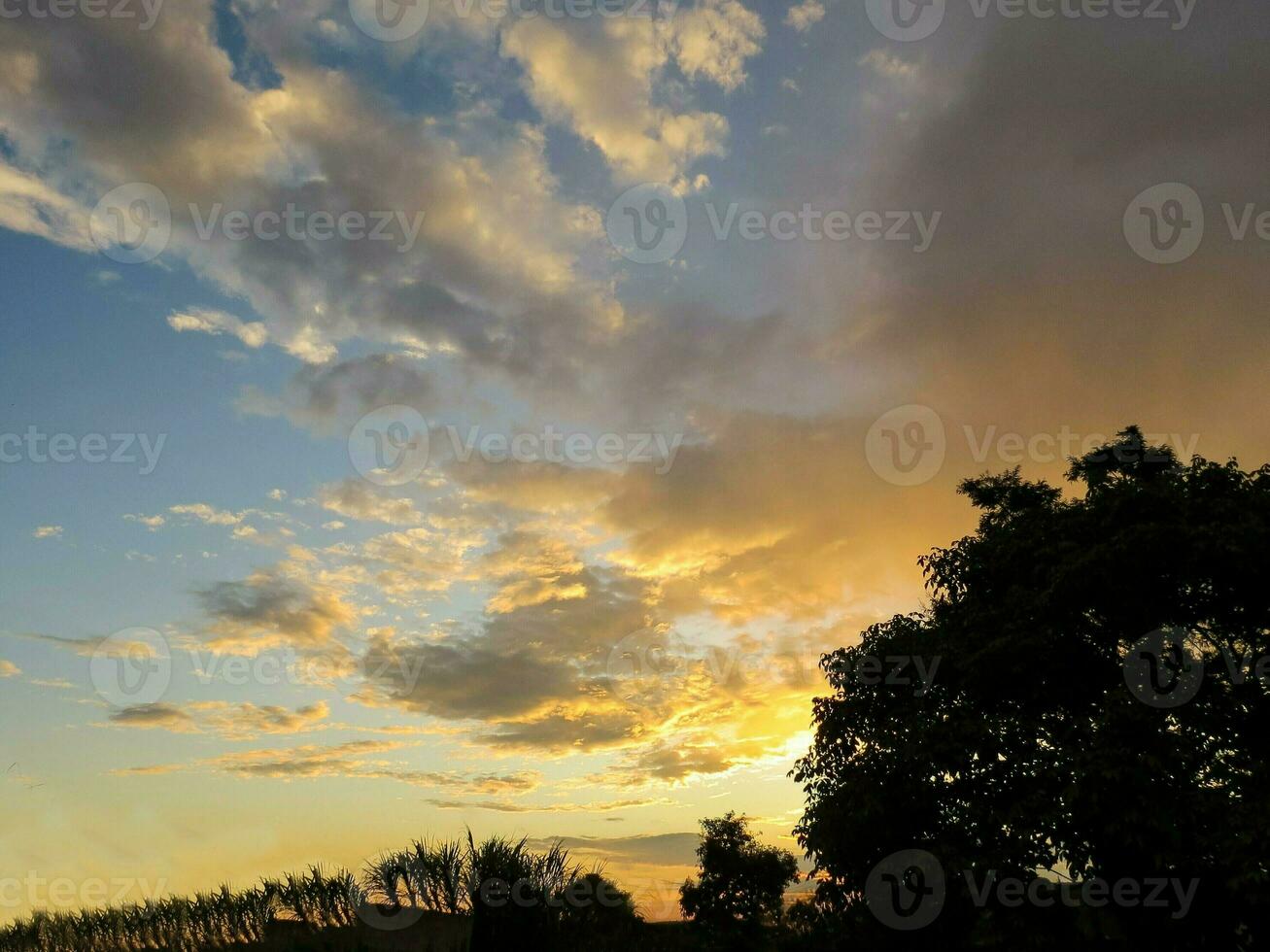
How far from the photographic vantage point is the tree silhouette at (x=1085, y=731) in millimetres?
17047

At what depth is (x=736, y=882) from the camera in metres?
44.8

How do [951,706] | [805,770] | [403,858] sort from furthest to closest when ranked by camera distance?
[805,770]
[951,706]
[403,858]

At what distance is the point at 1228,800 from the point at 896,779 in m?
6.65

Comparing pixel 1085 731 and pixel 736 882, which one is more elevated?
pixel 1085 731

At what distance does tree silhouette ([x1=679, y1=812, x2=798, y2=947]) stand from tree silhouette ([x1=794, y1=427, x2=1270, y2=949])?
77.3 feet

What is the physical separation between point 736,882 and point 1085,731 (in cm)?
3074

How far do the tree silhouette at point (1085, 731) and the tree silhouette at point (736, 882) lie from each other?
23.6 meters

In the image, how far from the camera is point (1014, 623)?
2023 cm

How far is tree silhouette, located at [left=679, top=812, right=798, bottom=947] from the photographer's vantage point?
4384 centimetres

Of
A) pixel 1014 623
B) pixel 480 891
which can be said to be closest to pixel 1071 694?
pixel 1014 623

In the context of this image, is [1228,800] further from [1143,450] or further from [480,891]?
[480,891]

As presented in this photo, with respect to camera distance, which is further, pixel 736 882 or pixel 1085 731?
pixel 736 882

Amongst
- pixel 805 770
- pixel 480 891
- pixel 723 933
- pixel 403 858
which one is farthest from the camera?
pixel 723 933

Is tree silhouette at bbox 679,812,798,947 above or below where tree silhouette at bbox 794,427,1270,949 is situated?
below
